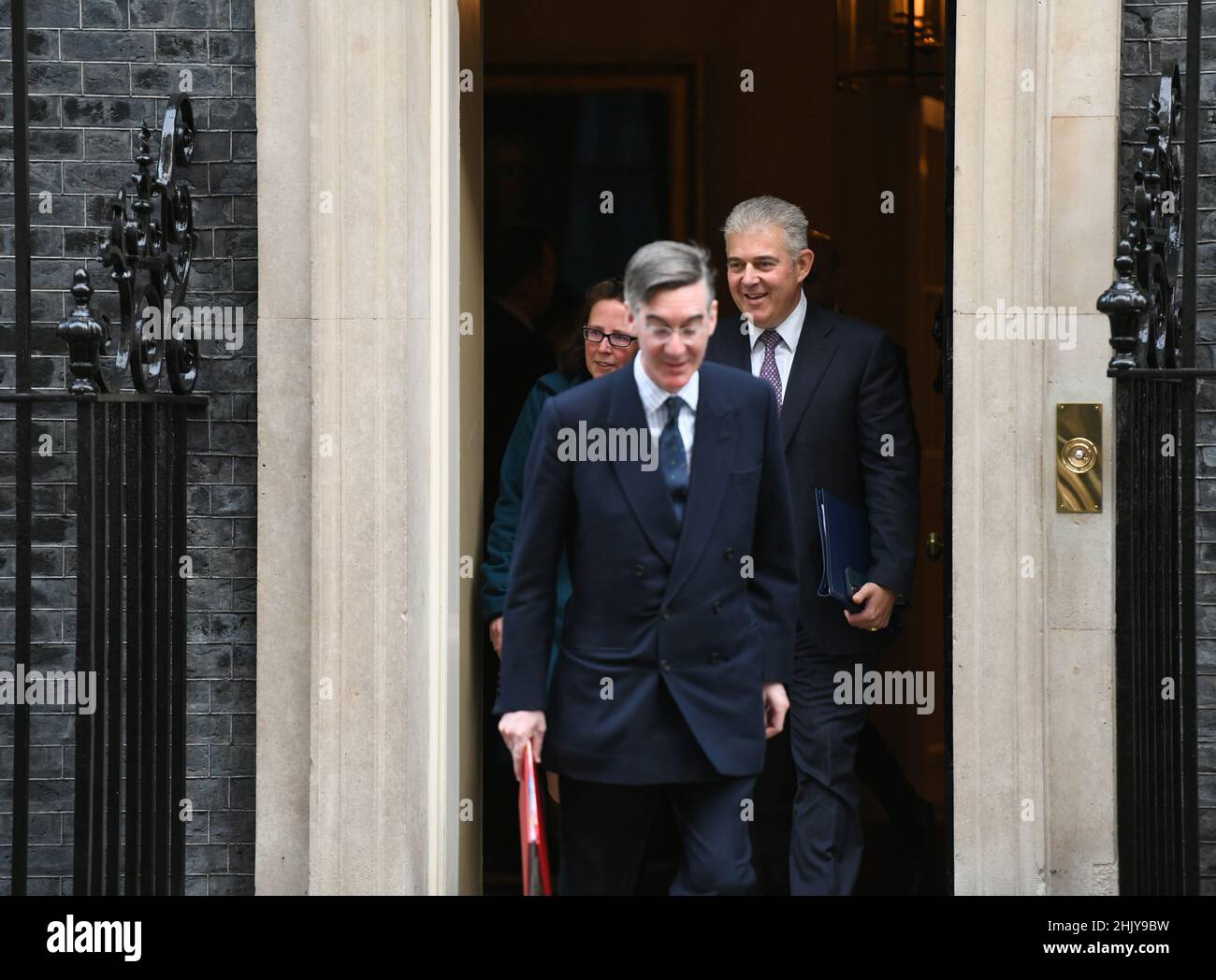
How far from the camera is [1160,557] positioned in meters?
5.12

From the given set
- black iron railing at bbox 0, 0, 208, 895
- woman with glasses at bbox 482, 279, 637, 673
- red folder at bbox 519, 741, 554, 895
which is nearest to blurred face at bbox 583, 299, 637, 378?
woman with glasses at bbox 482, 279, 637, 673

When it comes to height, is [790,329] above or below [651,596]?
above

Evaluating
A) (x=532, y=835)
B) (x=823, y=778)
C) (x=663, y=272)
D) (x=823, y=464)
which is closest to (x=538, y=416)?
(x=823, y=464)

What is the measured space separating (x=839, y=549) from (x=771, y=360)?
648mm

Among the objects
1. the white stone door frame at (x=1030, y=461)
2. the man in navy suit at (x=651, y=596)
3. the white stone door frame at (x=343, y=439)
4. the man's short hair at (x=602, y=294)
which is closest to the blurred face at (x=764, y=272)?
the man's short hair at (x=602, y=294)

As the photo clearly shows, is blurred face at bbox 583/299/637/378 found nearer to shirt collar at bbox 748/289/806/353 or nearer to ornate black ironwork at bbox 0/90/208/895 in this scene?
shirt collar at bbox 748/289/806/353

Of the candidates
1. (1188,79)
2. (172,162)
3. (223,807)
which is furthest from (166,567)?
(1188,79)

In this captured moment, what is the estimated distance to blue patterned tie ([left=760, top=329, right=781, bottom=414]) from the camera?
5695mm

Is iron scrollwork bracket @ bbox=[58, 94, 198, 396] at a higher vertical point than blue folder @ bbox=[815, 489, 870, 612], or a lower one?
higher

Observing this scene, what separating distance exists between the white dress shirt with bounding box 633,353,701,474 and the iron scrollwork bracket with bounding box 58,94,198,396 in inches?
59.5

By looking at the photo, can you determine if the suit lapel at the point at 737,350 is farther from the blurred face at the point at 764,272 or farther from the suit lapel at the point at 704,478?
the suit lapel at the point at 704,478

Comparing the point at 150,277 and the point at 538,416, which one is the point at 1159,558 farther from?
the point at 150,277
